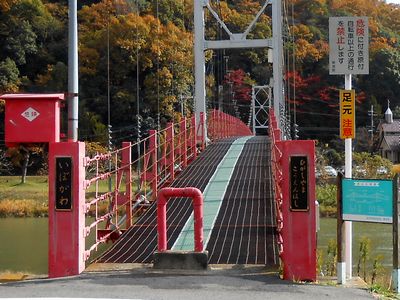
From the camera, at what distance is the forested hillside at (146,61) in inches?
977

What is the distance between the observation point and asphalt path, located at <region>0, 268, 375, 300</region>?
4305 mm

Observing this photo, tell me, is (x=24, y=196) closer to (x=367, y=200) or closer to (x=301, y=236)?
(x=301, y=236)

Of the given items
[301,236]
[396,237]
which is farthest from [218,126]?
[396,237]

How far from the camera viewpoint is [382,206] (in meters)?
4.71

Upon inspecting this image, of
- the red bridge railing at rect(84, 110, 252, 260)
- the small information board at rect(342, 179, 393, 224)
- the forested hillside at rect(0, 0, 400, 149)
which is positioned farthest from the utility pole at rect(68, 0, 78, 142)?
the forested hillside at rect(0, 0, 400, 149)

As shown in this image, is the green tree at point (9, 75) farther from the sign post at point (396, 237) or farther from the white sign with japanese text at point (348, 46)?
the sign post at point (396, 237)

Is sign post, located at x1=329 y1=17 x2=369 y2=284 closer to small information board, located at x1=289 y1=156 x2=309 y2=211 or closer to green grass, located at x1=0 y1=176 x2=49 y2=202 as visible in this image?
small information board, located at x1=289 y1=156 x2=309 y2=211

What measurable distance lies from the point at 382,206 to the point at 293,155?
80cm

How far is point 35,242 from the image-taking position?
1891 cm

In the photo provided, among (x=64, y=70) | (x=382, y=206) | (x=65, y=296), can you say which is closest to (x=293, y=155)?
(x=382, y=206)

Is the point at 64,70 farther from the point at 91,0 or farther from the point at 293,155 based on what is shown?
the point at 293,155

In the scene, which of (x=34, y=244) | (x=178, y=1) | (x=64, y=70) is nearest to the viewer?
(x=34, y=244)

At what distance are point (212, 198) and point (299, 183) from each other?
4.04 metres

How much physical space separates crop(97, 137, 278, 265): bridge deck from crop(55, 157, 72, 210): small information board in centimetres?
86
